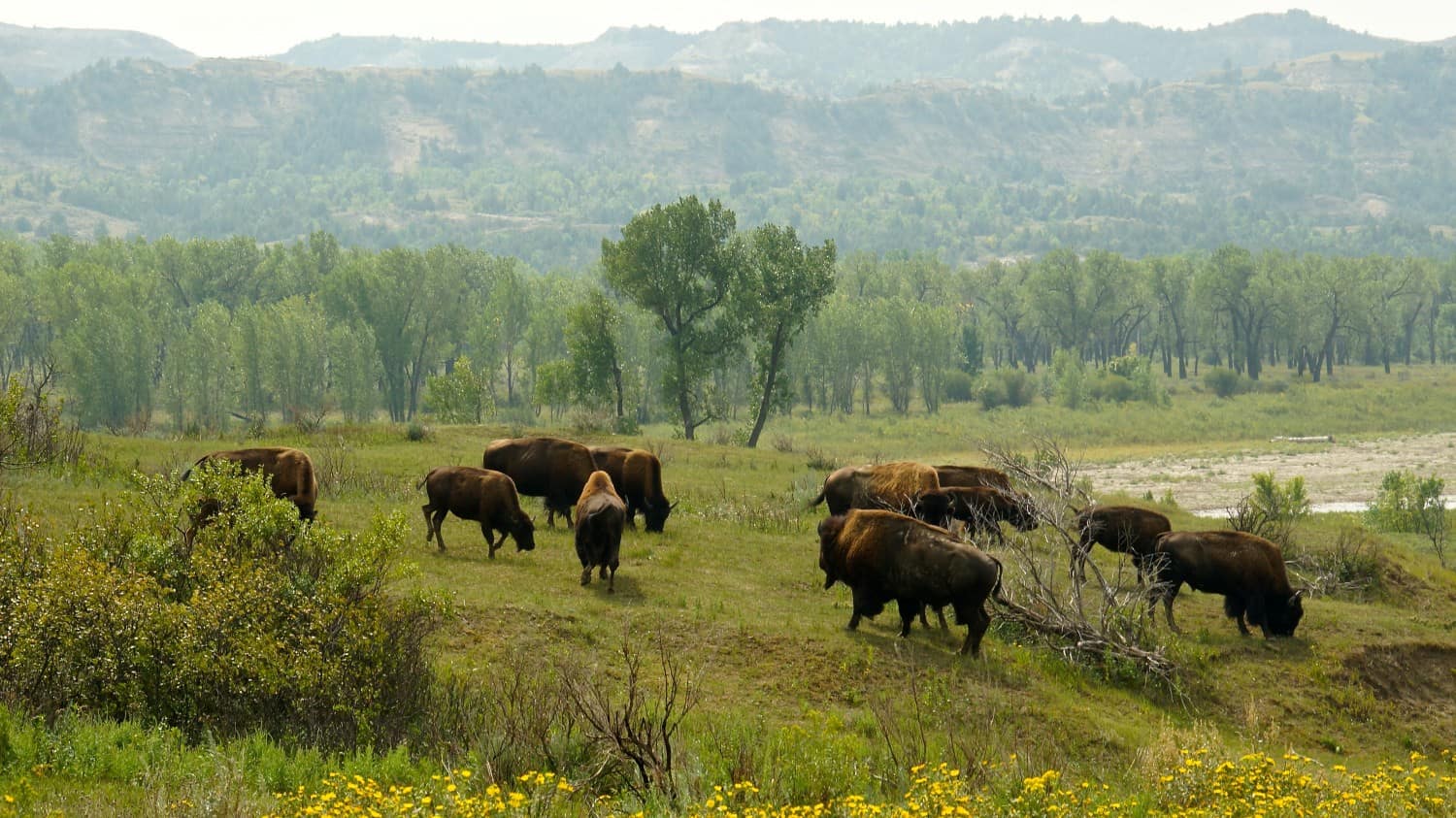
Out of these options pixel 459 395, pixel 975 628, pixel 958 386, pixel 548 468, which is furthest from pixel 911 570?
pixel 958 386

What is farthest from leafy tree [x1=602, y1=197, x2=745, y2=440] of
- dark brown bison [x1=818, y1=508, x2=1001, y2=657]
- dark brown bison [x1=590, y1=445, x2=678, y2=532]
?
dark brown bison [x1=818, y1=508, x2=1001, y2=657]

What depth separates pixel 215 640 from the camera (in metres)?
12.0

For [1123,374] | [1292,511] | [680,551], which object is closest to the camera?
[680,551]

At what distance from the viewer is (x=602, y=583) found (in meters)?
18.7

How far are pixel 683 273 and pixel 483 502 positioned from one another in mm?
36497

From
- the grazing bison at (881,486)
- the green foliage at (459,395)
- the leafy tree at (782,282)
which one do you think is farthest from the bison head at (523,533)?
the green foliage at (459,395)

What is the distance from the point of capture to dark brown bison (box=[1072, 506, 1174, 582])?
22.0 meters

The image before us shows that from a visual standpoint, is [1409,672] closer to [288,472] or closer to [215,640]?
[215,640]

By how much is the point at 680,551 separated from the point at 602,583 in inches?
148

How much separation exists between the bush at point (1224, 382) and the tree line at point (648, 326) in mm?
3332

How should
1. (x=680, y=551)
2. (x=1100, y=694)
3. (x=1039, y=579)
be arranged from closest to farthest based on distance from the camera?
(x=1100, y=694) < (x=1039, y=579) < (x=680, y=551)

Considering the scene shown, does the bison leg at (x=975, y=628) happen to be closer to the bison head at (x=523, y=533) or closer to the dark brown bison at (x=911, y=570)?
the dark brown bison at (x=911, y=570)

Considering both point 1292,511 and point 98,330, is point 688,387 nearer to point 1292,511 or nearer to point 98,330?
point 1292,511

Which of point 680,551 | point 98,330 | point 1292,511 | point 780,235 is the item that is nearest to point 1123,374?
point 780,235
